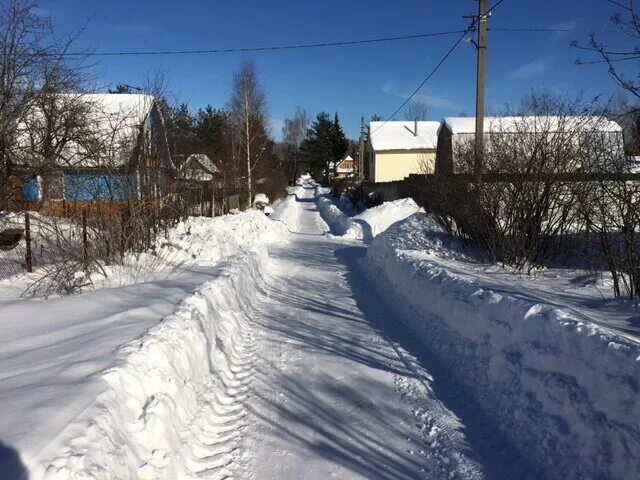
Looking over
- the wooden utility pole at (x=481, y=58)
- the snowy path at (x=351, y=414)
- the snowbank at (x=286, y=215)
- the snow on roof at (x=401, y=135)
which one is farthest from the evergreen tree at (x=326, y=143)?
the snowy path at (x=351, y=414)

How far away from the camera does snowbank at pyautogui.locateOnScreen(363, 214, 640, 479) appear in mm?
3508

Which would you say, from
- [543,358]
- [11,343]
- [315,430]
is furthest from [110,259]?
[543,358]

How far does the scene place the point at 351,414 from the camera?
188 inches

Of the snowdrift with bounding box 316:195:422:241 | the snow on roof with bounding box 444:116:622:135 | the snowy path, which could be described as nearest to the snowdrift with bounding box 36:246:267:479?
the snowy path

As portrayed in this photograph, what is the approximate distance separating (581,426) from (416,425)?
1.37 m

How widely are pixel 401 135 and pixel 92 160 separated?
44.2 m

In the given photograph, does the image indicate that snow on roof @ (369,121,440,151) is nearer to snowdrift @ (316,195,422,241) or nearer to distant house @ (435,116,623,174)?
snowdrift @ (316,195,422,241)

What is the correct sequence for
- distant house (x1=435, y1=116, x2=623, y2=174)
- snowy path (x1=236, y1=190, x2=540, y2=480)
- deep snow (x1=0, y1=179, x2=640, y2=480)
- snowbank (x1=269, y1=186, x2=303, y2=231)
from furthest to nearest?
1. snowbank (x1=269, y1=186, x2=303, y2=231)
2. distant house (x1=435, y1=116, x2=623, y2=174)
3. snowy path (x1=236, y1=190, x2=540, y2=480)
4. deep snow (x1=0, y1=179, x2=640, y2=480)

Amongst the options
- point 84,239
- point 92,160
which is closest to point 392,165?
point 92,160

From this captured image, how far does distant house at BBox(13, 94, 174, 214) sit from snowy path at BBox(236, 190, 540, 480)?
4.42m

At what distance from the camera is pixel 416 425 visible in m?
4.55

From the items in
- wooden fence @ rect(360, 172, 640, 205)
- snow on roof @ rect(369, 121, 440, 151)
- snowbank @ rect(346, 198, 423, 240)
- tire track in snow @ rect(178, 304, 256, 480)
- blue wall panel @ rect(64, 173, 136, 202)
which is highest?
snow on roof @ rect(369, 121, 440, 151)

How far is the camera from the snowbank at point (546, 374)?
11.5 feet

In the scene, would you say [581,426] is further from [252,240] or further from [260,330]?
[252,240]
